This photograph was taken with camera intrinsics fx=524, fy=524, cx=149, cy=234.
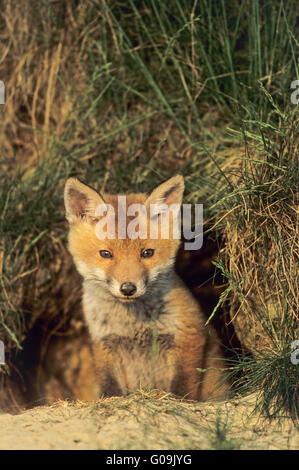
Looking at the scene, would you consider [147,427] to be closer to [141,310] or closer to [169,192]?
[141,310]

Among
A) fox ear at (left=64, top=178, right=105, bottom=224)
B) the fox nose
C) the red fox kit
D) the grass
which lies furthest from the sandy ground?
fox ear at (left=64, top=178, right=105, bottom=224)

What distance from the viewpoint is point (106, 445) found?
2.02m

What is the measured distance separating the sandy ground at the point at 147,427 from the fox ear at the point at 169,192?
100 cm

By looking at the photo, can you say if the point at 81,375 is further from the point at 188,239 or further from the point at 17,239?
the point at 188,239

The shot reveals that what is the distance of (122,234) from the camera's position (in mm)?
2701

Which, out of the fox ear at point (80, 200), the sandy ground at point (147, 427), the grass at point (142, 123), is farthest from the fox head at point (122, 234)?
the sandy ground at point (147, 427)

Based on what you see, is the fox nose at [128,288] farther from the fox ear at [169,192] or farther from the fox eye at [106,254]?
the fox ear at [169,192]

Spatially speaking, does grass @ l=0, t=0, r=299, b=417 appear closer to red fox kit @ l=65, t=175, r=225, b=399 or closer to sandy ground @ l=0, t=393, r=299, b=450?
red fox kit @ l=65, t=175, r=225, b=399

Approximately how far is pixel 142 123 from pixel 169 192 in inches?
44.6

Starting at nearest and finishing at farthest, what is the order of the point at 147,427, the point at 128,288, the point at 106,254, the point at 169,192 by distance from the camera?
the point at 147,427 → the point at 128,288 → the point at 106,254 → the point at 169,192

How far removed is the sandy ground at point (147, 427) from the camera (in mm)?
2045

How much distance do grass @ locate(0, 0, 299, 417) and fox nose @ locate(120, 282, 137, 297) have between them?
59 centimetres

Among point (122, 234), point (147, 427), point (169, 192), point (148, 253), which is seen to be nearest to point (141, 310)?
point (148, 253)
